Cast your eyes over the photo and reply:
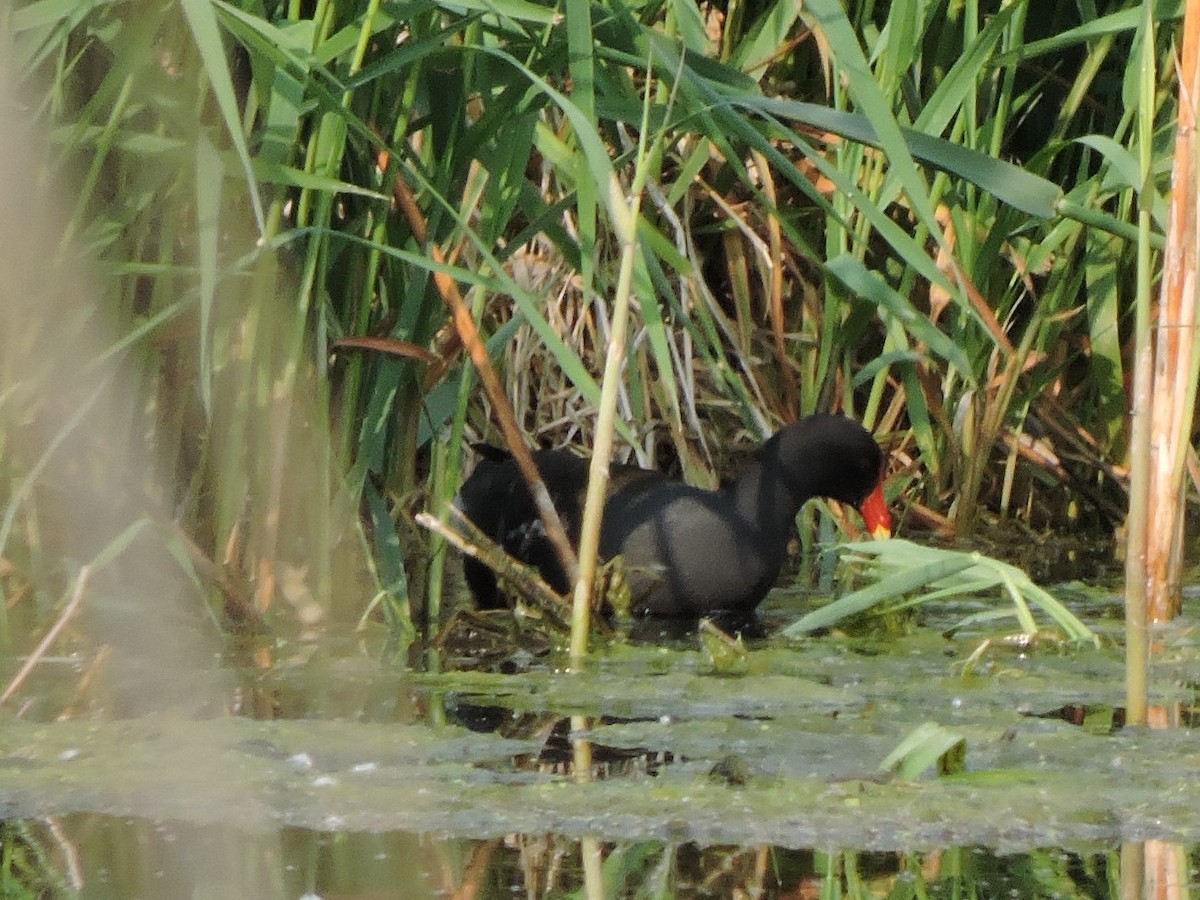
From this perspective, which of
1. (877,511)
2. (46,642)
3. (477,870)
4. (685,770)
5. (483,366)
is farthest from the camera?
(877,511)

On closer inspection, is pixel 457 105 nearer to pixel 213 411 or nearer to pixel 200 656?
pixel 213 411

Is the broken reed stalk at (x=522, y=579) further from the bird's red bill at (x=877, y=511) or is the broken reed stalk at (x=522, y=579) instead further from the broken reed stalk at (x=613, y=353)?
the bird's red bill at (x=877, y=511)

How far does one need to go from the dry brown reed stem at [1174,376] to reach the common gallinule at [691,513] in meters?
0.82

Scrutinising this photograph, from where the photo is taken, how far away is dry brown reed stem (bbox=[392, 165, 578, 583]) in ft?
11.0

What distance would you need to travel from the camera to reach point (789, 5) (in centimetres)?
397

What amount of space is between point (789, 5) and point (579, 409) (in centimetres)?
121

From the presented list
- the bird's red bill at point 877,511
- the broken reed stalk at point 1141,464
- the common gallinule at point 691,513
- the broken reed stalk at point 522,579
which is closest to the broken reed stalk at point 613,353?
the broken reed stalk at point 522,579

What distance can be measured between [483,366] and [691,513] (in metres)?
0.81

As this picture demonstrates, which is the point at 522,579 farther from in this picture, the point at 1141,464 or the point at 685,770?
the point at 1141,464

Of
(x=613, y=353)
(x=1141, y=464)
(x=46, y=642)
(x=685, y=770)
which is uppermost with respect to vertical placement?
(x=613, y=353)

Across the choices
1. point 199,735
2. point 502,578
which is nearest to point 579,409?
point 502,578

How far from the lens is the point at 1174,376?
3318 millimetres

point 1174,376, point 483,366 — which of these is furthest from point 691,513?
point 1174,376

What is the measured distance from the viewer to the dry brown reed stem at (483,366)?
3.35 metres
